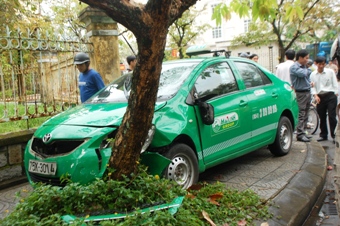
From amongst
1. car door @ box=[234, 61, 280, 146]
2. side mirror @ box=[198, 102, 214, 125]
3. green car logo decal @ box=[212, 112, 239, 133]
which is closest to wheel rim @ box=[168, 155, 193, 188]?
side mirror @ box=[198, 102, 214, 125]

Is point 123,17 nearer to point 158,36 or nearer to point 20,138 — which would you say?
point 158,36

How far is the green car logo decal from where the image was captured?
4.36 m

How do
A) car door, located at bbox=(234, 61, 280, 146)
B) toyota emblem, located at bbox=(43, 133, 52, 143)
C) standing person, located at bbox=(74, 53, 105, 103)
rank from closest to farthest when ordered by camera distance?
toyota emblem, located at bbox=(43, 133, 52, 143), car door, located at bbox=(234, 61, 280, 146), standing person, located at bbox=(74, 53, 105, 103)

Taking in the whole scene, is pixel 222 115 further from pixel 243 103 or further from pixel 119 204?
pixel 119 204

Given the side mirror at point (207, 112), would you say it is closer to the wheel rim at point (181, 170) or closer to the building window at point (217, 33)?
the wheel rim at point (181, 170)

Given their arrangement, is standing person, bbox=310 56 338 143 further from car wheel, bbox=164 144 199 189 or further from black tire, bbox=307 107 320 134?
car wheel, bbox=164 144 199 189

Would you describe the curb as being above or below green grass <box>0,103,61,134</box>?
below

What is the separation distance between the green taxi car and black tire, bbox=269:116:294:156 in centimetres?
4

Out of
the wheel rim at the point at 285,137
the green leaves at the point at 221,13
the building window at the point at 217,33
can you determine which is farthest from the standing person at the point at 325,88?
the building window at the point at 217,33

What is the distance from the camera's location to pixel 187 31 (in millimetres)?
22438

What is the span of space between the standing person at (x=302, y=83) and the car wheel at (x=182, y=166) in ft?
12.9

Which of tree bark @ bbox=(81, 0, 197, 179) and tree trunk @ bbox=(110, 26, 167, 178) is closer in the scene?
tree bark @ bbox=(81, 0, 197, 179)

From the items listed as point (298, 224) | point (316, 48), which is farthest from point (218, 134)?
point (316, 48)

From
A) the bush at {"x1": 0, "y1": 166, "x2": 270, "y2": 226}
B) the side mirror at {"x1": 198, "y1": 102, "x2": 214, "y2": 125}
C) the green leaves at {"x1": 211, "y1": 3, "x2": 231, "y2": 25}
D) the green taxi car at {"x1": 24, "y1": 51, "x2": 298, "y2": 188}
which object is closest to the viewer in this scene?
the bush at {"x1": 0, "y1": 166, "x2": 270, "y2": 226}
